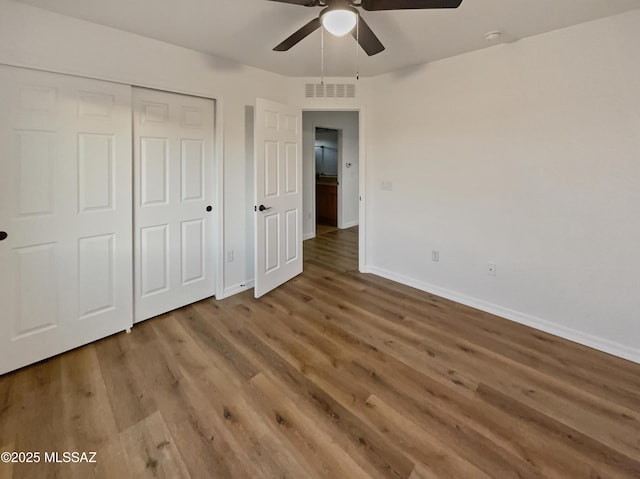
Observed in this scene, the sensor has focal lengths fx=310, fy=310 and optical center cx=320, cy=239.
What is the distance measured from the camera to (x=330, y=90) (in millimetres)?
3629

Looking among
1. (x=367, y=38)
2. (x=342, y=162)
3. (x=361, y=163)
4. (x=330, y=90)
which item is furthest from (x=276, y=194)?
(x=342, y=162)

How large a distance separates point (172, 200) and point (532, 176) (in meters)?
3.11

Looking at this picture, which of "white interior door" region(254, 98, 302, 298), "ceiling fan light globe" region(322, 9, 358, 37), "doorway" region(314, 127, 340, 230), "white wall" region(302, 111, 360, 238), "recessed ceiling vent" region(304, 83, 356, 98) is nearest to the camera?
"ceiling fan light globe" region(322, 9, 358, 37)

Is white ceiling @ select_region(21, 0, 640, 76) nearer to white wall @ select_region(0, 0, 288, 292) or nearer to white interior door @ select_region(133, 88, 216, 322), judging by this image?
white wall @ select_region(0, 0, 288, 292)

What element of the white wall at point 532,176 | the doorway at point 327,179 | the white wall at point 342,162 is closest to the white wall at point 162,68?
the white wall at point 532,176

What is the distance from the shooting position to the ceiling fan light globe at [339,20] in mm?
1585

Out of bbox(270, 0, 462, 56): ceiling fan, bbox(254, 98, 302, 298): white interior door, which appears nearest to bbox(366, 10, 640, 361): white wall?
bbox(254, 98, 302, 298): white interior door

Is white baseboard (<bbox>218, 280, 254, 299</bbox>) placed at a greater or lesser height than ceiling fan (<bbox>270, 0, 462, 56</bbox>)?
lesser

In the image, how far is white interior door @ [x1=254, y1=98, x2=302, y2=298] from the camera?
312 centimetres

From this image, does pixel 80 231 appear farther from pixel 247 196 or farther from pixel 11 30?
pixel 247 196

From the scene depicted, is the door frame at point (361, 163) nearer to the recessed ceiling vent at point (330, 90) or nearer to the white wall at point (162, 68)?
the recessed ceiling vent at point (330, 90)

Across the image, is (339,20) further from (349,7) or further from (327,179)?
(327,179)

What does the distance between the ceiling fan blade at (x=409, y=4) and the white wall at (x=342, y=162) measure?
396 centimetres

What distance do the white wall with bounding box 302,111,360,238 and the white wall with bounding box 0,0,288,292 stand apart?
1.95 metres
